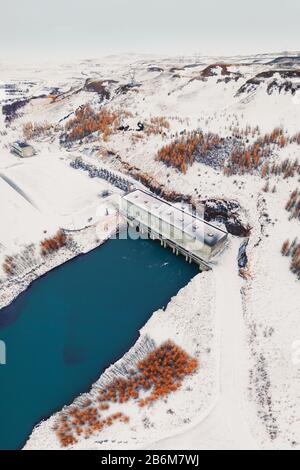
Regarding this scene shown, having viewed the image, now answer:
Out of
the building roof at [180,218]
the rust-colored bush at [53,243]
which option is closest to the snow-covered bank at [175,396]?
the building roof at [180,218]

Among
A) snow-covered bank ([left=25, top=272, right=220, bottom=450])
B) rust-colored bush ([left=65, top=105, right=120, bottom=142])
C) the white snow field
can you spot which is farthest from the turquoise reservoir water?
rust-colored bush ([left=65, top=105, right=120, bottom=142])

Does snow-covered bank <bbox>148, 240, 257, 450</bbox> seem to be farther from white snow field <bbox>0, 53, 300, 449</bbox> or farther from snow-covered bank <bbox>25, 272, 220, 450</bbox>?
snow-covered bank <bbox>25, 272, 220, 450</bbox>

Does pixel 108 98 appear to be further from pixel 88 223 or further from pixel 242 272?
pixel 242 272

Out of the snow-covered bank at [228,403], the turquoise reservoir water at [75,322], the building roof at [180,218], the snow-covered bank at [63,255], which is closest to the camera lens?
the snow-covered bank at [228,403]

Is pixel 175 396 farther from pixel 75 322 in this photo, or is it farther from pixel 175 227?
pixel 175 227

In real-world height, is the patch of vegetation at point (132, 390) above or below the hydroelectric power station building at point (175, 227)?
below

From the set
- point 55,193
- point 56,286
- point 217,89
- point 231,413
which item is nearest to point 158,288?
point 56,286

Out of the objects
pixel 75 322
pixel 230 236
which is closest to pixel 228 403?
pixel 75 322

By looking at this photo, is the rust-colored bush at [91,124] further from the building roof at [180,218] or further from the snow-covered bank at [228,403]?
the snow-covered bank at [228,403]
